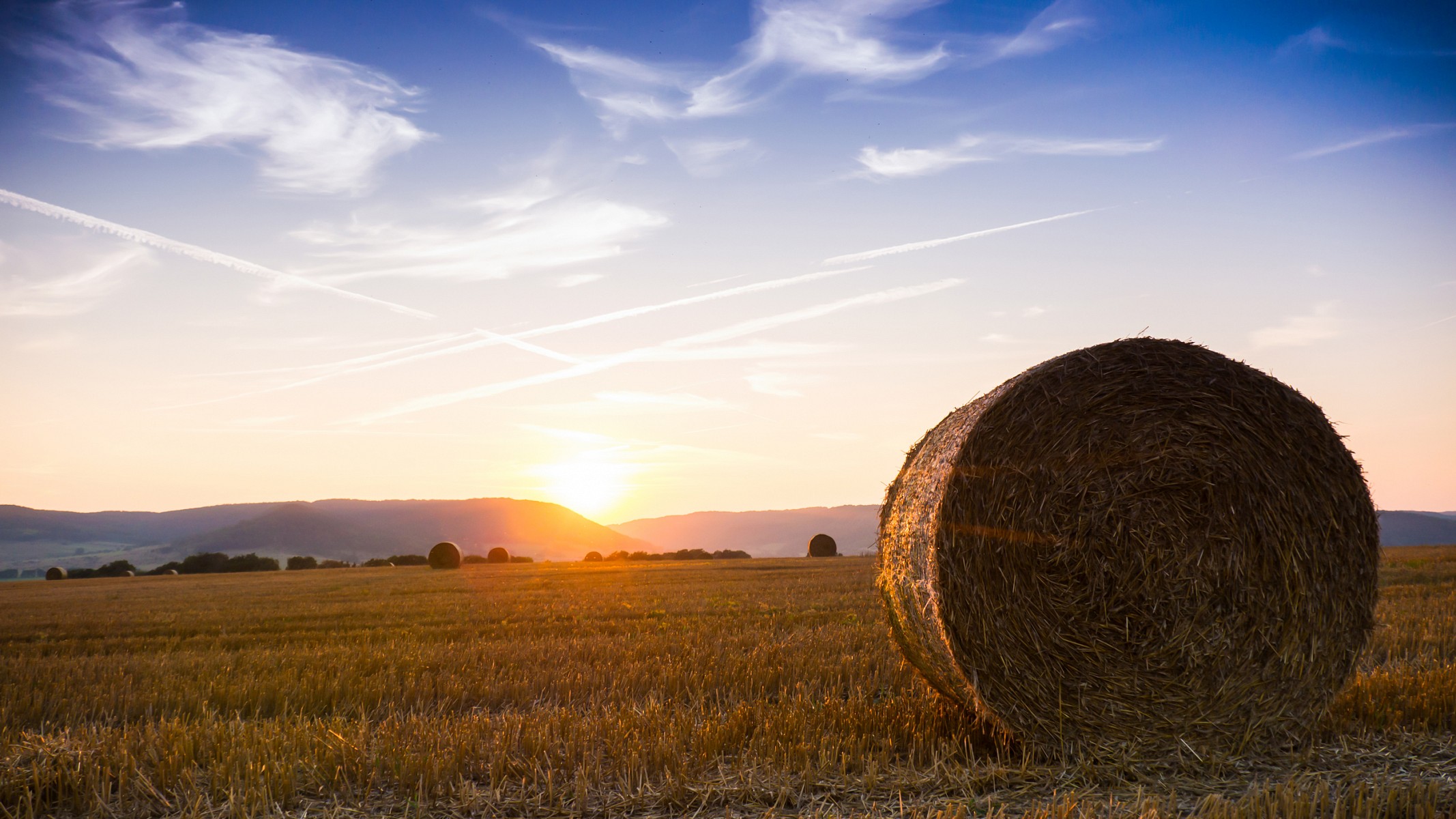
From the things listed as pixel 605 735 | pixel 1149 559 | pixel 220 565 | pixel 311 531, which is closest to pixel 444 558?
pixel 220 565

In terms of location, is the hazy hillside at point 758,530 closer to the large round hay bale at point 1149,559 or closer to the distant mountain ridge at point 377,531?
the distant mountain ridge at point 377,531

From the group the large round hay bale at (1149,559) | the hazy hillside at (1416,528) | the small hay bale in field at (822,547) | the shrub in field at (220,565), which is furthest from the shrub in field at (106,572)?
the hazy hillside at (1416,528)

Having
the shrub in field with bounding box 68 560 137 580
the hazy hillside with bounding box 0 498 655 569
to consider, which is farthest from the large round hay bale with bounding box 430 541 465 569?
the hazy hillside with bounding box 0 498 655 569

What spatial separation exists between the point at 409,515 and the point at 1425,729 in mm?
156947

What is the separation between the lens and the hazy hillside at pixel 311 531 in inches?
4742

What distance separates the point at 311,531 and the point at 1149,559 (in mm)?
141296

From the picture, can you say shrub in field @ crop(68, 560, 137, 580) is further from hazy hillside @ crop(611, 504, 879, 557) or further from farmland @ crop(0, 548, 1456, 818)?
hazy hillside @ crop(611, 504, 879, 557)

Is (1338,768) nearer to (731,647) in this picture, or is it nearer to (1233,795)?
(1233,795)

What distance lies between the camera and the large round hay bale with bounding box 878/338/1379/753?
16.1ft

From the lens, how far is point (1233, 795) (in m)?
4.23

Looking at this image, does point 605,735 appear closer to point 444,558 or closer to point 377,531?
point 444,558

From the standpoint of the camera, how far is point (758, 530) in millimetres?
155875

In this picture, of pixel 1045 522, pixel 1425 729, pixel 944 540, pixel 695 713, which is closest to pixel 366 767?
pixel 695 713

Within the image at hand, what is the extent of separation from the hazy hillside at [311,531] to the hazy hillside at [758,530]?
14.8 m
